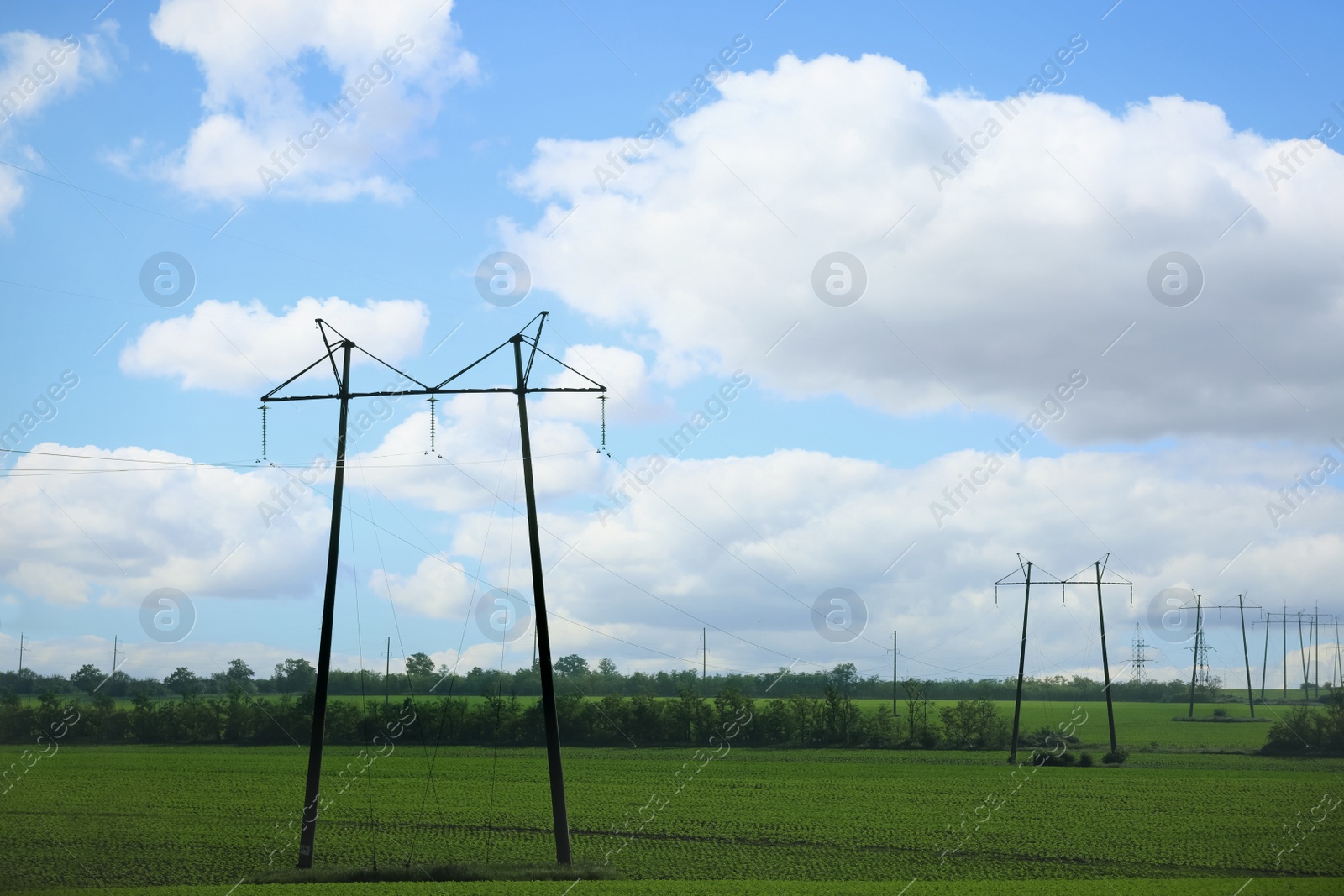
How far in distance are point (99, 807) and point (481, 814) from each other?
1639 cm

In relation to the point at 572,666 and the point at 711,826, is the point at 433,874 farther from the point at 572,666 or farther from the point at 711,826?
the point at 572,666

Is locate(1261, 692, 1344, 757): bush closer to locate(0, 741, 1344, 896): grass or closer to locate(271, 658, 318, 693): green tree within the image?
locate(0, 741, 1344, 896): grass

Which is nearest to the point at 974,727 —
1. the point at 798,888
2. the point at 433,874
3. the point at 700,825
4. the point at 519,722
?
the point at 519,722

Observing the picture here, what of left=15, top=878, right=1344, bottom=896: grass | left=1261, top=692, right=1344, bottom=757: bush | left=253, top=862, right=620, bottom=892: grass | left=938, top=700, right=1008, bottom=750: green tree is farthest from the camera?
left=938, top=700, right=1008, bottom=750: green tree

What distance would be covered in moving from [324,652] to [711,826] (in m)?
17.6

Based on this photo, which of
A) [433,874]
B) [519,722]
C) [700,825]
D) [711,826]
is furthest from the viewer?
[519,722]

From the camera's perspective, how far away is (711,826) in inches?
1636

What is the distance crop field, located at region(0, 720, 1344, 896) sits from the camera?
31250 millimetres

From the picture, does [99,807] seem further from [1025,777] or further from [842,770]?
[1025,777]

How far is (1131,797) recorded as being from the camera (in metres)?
53.0

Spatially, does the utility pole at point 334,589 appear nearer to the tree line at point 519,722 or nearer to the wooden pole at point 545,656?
the wooden pole at point 545,656

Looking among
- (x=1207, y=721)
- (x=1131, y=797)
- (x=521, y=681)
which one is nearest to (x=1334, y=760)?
(x=1131, y=797)

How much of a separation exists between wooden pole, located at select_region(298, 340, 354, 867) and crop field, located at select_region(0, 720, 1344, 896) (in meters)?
1.97

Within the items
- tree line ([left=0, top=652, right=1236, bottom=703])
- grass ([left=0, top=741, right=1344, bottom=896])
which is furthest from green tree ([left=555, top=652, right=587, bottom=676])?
grass ([left=0, top=741, right=1344, bottom=896])
